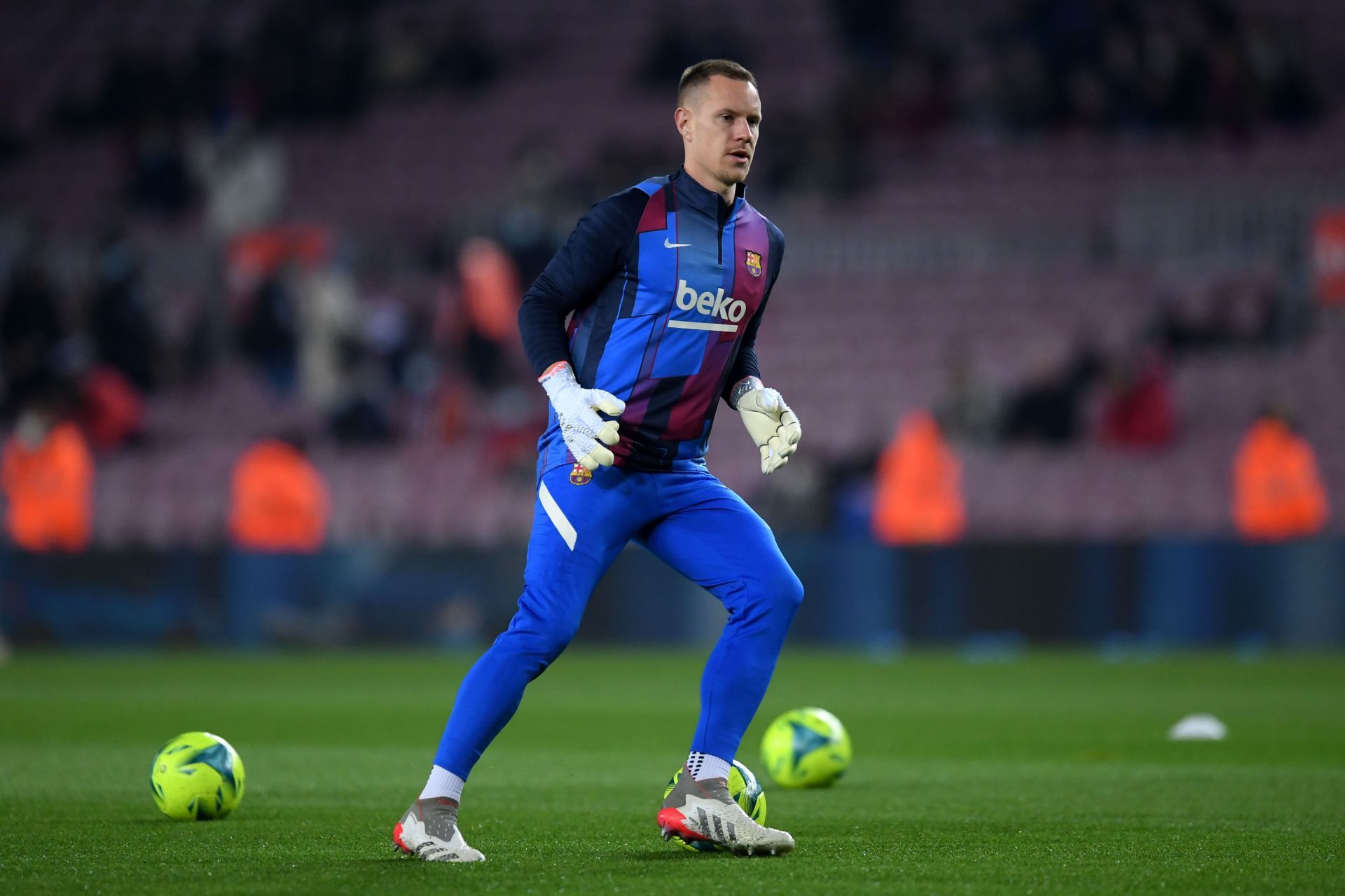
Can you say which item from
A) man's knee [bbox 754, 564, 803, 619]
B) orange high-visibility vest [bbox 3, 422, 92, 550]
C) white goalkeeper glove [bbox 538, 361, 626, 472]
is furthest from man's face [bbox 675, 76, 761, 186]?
orange high-visibility vest [bbox 3, 422, 92, 550]

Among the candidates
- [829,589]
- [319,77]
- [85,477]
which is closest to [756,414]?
[829,589]

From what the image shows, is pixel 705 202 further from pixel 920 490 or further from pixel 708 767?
pixel 920 490

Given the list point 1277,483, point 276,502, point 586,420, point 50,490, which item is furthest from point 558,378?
point 50,490

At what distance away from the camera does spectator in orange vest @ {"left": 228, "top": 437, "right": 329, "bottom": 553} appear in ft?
59.0

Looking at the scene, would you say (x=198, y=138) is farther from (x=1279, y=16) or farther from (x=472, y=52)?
(x=1279, y=16)

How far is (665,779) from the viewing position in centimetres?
773

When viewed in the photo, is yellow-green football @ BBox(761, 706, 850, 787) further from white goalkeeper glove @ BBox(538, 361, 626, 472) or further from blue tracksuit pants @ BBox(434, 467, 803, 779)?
white goalkeeper glove @ BBox(538, 361, 626, 472)

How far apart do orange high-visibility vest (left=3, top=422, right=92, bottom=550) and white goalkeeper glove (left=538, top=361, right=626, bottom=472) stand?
1374cm

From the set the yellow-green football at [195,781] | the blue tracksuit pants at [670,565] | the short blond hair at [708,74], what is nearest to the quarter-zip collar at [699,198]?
the short blond hair at [708,74]

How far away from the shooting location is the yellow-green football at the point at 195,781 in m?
6.12

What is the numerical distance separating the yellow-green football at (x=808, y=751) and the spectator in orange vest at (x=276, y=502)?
36.9ft

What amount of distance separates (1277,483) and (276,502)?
31.6 ft

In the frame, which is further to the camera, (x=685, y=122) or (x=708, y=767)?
(x=685, y=122)

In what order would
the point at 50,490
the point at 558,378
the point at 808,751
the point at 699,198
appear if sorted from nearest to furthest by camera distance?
the point at 558,378 < the point at 699,198 < the point at 808,751 < the point at 50,490
